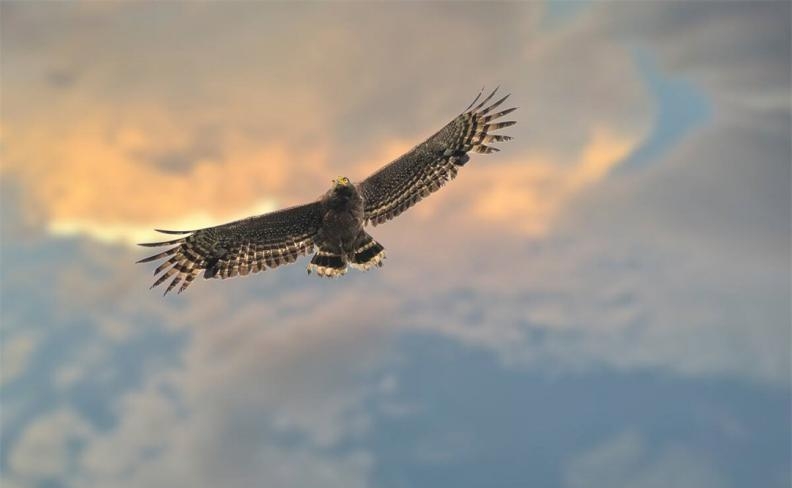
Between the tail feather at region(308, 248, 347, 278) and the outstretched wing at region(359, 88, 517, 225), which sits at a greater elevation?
the outstretched wing at region(359, 88, 517, 225)

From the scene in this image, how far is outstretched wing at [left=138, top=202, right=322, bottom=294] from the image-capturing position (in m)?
22.0

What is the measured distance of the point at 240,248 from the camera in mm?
22328

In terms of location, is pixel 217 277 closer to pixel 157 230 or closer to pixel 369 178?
pixel 157 230

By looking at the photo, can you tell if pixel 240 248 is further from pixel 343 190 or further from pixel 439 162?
pixel 439 162

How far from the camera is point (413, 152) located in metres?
21.9

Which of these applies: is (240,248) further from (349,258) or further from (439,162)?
(439,162)

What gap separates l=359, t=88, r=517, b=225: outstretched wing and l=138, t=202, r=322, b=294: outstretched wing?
65.7 inches

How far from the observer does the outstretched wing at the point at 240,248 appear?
22031mm

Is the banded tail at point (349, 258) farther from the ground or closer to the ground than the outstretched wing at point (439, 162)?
closer to the ground

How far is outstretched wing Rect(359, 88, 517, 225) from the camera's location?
2219cm

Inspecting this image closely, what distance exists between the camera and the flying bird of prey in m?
22.0

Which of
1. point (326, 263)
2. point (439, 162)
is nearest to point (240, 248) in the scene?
point (326, 263)

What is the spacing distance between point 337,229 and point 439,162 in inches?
119

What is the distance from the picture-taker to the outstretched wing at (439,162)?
22.2 m
